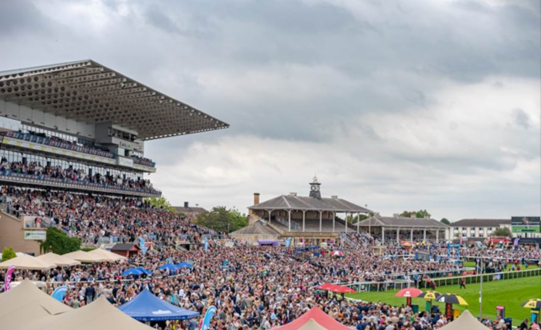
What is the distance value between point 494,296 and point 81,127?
38.7 m

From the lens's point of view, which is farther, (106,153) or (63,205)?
(106,153)

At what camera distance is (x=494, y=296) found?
40.2m

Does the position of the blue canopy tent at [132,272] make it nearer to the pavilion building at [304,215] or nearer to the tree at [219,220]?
the pavilion building at [304,215]

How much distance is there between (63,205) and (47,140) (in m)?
6.98

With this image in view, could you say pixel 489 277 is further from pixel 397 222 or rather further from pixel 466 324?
pixel 466 324

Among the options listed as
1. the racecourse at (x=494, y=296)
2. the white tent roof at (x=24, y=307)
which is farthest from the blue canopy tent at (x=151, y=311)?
the racecourse at (x=494, y=296)

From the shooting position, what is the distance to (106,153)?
58062mm

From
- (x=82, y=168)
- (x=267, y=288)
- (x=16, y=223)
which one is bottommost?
(x=267, y=288)

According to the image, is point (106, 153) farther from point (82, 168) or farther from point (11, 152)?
point (11, 152)

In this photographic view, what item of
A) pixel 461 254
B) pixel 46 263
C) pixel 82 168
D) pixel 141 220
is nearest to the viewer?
pixel 46 263

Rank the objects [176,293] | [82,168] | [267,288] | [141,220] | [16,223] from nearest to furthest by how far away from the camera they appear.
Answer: [176,293] < [267,288] < [16,223] < [141,220] < [82,168]

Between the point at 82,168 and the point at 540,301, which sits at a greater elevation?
the point at 82,168

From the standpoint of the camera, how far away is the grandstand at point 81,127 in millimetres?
45094

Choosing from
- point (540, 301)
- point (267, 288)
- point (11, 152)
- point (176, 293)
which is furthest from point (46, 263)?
point (11, 152)
